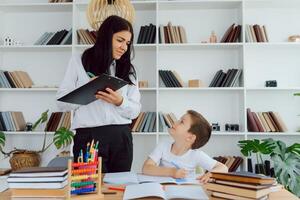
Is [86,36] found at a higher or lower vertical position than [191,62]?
higher

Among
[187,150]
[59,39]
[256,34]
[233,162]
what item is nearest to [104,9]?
[187,150]

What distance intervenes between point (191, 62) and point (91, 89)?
7.86 feet

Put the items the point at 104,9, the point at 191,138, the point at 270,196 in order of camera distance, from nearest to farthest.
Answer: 1. the point at 270,196
2. the point at 191,138
3. the point at 104,9

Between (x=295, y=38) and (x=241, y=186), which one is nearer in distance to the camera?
(x=241, y=186)

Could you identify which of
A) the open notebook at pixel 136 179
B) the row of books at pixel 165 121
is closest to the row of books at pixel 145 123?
the row of books at pixel 165 121

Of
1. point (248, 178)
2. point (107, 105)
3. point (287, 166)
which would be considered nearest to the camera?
point (248, 178)

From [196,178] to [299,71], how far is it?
9.17ft

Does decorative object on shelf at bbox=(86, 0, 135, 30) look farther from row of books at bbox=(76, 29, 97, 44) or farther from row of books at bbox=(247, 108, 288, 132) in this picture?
row of books at bbox=(247, 108, 288, 132)

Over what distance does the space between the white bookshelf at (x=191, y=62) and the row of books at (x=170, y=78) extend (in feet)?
0.35

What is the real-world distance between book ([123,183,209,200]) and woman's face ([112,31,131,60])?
2.85 feet

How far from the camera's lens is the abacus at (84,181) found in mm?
1137

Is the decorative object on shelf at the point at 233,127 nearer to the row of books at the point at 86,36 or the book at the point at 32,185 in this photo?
the row of books at the point at 86,36

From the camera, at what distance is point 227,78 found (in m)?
3.57

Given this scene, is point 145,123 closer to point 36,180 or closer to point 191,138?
point 191,138
